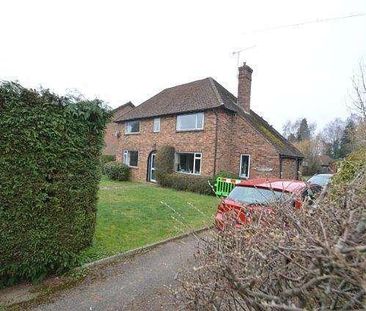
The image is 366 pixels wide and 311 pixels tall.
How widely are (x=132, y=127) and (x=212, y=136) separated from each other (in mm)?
9497

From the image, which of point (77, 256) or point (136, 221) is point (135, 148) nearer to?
point (136, 221)

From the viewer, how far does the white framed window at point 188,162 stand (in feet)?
59.2

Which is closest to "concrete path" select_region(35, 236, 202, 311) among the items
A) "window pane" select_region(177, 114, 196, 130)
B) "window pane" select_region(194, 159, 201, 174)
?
"window pane" select_region(194, 159, 201, 174)

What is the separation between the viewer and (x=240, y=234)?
2188 mm

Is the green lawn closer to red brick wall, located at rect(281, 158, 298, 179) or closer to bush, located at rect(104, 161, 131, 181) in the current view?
red brick wall, located at rect(281, 158, 298, 179)

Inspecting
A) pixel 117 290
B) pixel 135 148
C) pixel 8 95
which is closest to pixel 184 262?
pixel 117 290

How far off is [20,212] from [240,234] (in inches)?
145

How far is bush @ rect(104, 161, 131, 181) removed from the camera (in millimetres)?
22438

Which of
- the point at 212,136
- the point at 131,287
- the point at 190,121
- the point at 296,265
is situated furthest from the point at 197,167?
the point at 296,265

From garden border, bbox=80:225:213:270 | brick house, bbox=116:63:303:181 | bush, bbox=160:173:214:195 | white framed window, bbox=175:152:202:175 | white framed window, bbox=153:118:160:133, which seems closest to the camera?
garden border, bbox=80:225:213:270

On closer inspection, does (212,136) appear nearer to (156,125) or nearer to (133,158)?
(156,125)

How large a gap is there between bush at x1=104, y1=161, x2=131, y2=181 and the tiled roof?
416 centimetres

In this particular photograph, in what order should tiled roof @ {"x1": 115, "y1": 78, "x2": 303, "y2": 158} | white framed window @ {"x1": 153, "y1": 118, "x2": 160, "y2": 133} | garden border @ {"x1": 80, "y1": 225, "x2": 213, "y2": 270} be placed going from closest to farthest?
garden border @ {"x1": 80, "y1": 225, "x2": 213, "y2": 270}
tiled roof @ {"x1": 115, "y1": 78, "x2": 303, "y2": 158}
white framed window @ {"x1": 153, "y1": 118, "x2": 160, "y2": 133}

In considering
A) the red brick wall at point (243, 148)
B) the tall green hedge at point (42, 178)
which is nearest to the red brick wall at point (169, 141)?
the red brick wall at point (243, 148)
